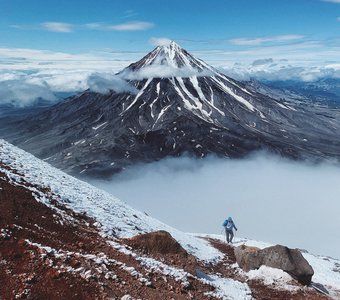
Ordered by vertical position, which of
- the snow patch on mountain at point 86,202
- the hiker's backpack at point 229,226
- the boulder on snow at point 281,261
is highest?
the snow patch on mountain at point 86,202

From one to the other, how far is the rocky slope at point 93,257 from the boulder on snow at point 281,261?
755 millimetres

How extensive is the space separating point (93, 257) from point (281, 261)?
13.6 m

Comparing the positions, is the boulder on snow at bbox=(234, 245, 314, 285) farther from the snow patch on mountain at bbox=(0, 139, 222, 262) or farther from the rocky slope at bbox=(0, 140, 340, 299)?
the snow patch on mountain at bbox=(0, 139, 222, 262)

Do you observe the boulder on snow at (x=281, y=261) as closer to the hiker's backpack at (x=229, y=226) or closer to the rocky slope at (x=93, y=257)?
the rocky slope at (x=93, y=257)

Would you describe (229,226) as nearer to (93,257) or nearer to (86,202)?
(86,202)

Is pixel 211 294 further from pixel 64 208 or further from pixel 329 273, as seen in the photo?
pixel 329 273

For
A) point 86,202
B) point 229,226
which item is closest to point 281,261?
point 86,202

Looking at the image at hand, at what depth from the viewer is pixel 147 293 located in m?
17.4

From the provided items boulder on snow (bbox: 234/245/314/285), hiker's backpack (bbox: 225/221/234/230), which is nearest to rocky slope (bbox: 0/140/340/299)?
boulder on snow (bbox: 234/245/314/285)

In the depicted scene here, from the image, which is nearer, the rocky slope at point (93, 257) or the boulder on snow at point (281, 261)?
the rocky slope at point (93, 257)

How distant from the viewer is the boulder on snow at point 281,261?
86.1ft

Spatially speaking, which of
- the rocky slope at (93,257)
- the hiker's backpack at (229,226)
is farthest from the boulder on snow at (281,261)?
the hiker's backpack at (229,226)

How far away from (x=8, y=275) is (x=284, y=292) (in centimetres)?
1557

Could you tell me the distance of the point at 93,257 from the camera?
18.8 meters
